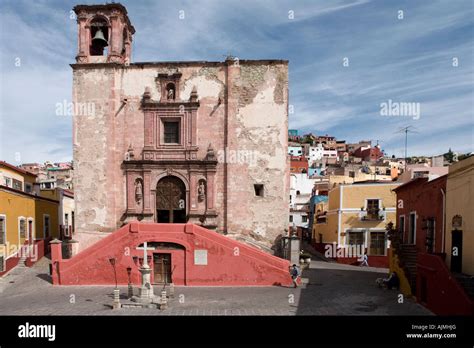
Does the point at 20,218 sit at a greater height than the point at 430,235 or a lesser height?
lesser

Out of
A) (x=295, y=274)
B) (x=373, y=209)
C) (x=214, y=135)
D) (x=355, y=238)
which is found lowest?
(x=355, y=238)

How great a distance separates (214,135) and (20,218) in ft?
40.0

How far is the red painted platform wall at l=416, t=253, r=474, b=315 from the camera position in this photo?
10.4 m

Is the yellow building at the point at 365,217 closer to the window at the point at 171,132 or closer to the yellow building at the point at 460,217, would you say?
the yellow building at the point at 460,217

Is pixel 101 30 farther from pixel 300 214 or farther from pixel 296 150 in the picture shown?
pixel 296 150

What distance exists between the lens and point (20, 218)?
836 inches

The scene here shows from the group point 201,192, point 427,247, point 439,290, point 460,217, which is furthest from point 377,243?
point 439,290

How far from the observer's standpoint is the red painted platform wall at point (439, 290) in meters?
10.4

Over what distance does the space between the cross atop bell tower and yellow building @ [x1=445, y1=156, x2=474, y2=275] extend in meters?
17.8

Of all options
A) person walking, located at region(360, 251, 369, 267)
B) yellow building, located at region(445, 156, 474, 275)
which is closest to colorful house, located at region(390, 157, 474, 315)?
yellow building, located at region(445, 156, 474, 275)

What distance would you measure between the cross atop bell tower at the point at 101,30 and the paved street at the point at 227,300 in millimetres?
12376

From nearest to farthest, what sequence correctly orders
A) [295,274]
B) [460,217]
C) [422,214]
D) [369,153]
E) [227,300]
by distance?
1. [460,217]
2. [227,300]
3. [422,214]
4. [295,274]
5. [369,153]

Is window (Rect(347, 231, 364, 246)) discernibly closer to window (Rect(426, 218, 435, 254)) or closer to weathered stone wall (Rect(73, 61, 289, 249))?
weathered stone wall (Rect(73, 61, 289, 249))

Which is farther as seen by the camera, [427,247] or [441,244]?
[427,247]
